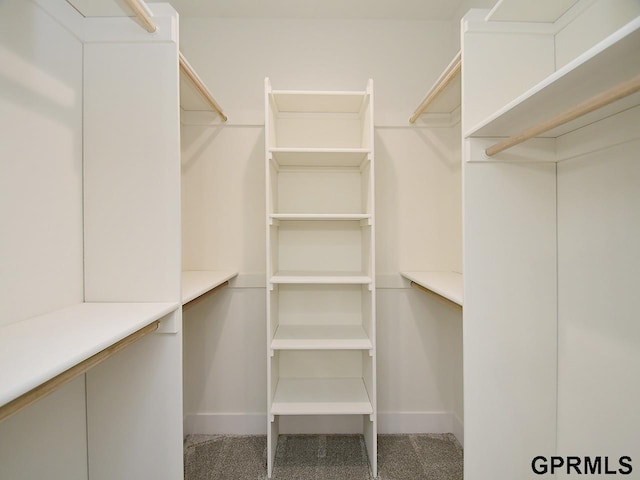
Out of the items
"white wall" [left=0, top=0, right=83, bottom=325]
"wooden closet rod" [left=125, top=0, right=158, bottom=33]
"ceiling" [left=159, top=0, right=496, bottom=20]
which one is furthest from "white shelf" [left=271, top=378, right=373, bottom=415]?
"ceiling" [left=159, top=0, right=496, bottom=20]

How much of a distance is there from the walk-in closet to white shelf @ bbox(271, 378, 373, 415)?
0.06 feet

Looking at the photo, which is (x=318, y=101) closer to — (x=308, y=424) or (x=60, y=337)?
(x=60, y=337)

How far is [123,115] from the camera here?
134cm

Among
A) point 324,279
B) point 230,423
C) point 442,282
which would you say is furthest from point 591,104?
point 230,423

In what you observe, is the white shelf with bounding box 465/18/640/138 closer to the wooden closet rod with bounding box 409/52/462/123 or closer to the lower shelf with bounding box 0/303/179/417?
the wooden closet rod with bounding box 409/52/462/123

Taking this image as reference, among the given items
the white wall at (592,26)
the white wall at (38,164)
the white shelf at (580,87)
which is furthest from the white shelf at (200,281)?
the white wall at (592,26)

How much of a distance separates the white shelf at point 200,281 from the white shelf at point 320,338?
43cm

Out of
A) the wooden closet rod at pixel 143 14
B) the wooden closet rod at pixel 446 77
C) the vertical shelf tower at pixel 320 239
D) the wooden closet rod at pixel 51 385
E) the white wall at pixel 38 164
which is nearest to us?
the wooden closet rod at pixel 51 385

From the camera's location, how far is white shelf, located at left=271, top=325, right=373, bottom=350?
72.6 inches

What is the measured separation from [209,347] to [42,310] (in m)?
1.17

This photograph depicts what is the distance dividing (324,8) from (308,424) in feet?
8.23

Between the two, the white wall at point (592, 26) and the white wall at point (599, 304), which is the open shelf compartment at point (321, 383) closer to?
the white wall at point (599, 304)

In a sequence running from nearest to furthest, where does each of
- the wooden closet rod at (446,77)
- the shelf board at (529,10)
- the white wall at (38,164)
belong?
the white wall at (38,164)
the shelf board at (529,10)
the wooden closet rod at (446,77)

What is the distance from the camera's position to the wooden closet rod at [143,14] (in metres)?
1.15
